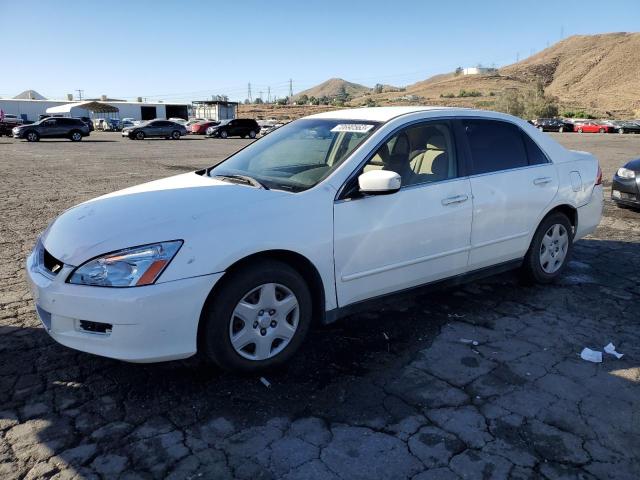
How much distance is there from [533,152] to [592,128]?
5488cm

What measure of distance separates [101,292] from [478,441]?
210 cm

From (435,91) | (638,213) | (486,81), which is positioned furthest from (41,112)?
(486,81)

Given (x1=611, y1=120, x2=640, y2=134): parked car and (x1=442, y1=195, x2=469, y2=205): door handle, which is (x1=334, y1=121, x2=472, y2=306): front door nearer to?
(x1=442, y1=195, x2=469, y2=205): door handle

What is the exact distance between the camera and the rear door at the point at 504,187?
13.9 feet

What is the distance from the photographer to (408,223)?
3.73 meters

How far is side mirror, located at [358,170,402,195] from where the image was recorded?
342 cm

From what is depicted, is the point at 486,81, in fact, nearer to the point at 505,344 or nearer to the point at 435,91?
the point at 435,91

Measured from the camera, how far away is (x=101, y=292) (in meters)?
2.86

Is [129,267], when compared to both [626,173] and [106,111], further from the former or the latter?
[106,111]

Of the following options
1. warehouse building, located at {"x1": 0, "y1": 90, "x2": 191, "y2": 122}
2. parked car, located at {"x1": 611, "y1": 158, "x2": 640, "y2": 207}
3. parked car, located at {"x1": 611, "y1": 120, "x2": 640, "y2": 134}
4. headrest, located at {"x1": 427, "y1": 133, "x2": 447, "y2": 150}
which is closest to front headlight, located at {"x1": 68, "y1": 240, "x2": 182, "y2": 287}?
headrest, located at {"x1": 427, "y1": 133, "x2": 447, "y2": 150}

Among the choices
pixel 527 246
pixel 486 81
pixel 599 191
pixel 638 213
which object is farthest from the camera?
pixel 486 81

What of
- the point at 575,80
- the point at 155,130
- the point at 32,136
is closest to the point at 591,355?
the point at 32,136

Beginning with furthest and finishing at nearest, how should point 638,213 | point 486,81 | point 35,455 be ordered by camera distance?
point 486,81 → point 638,213 → point 35,455

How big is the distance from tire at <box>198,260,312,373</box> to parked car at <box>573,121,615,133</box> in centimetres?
5672
